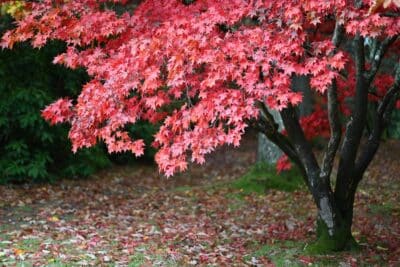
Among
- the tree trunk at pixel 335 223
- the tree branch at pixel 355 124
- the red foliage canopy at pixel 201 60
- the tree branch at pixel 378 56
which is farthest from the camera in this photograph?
the tree trunk at pixel 335 223

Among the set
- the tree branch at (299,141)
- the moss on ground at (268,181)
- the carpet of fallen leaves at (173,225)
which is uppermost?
the tree branch at (299,141)

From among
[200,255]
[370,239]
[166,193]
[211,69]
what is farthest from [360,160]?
[166,193]

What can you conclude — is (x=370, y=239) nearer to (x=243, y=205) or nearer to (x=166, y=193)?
(x=243, y=205)

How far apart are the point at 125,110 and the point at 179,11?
1.14 meters

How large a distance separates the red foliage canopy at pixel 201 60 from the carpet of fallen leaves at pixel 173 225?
1.67 m

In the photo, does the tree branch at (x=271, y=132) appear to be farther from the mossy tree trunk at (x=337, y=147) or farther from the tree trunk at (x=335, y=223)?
the tree trunk at (x=335, y=223)

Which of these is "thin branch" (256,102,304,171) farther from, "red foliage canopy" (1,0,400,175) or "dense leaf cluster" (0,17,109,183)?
"dense leaf cluster" (0,17,109,183)

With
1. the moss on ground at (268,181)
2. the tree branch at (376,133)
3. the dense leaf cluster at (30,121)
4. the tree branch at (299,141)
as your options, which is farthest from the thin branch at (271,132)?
the dense leaf cluster at (30,121)

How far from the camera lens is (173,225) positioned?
8.25 m

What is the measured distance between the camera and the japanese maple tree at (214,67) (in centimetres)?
490

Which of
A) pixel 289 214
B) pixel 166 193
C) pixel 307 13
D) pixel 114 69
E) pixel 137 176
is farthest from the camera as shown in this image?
pixel 137 176

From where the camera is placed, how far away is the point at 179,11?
5676 mm

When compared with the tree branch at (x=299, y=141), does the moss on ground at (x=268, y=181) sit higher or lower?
lower

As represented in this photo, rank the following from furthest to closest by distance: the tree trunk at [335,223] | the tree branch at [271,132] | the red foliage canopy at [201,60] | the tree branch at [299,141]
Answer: the tree trunk at [335,223]
the tree branch at [271,132]
the tree branch at [299,141]
the red foliage canopy at [201,60]
